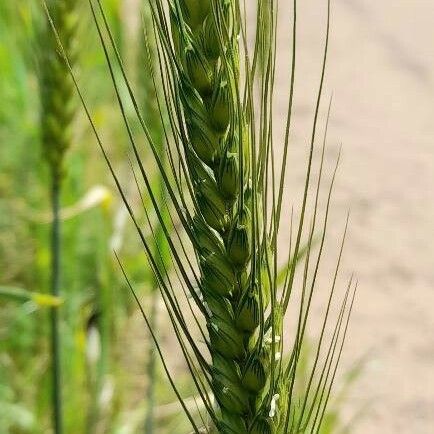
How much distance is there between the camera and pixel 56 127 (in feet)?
2.47

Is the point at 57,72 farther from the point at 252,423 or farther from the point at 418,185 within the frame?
the point at 418,185

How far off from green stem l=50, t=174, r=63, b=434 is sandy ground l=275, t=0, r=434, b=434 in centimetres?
84

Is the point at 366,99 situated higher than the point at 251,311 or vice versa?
the point at 251,311

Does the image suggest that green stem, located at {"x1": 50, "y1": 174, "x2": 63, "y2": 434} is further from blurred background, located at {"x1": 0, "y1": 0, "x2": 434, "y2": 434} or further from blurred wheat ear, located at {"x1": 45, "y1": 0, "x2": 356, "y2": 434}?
blurred wheat ear, located at {"x1": 45, "y1": 0, "x2": 356, "y2": 434}

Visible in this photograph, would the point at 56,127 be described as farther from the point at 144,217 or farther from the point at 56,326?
the point at 144,217

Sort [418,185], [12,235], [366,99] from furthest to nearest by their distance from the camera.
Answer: [366,99]
[418,185]
[12,235]

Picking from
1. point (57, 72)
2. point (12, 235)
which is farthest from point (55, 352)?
point (12, 235)

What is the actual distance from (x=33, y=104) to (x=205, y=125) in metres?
1.37

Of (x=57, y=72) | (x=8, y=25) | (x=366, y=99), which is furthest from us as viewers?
(x=366, y=99)

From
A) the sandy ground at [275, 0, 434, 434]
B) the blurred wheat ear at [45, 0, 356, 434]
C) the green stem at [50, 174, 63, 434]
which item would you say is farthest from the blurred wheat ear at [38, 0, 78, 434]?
the sandy ground at [275, 0, 434, 434]

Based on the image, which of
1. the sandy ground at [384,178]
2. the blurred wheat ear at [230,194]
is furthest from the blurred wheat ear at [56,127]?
the sandy ground at [384,178]

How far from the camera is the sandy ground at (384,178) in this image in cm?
178

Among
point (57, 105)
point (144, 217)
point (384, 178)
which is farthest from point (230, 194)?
point (384, 178)

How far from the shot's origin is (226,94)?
37 centimetres
